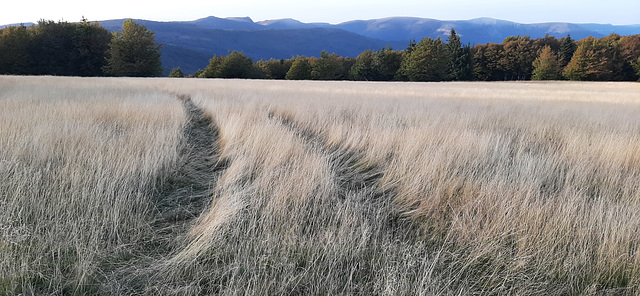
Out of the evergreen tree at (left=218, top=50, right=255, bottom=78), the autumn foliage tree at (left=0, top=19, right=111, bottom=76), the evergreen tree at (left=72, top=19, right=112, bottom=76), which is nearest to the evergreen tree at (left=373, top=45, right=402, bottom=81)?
the evergreen tree at (left=218, top=50, right=255, bottom=78)

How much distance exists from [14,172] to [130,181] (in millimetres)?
965

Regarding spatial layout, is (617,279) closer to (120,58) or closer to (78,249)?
(78,249)

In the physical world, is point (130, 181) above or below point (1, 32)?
below

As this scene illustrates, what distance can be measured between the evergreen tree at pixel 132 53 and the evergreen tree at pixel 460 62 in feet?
163

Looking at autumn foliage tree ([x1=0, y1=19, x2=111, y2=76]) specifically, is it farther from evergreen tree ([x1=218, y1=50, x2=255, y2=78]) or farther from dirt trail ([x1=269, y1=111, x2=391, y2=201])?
dirt trail ([x1=269, y1=111, x2=391, y2=201])

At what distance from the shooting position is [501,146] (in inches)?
183

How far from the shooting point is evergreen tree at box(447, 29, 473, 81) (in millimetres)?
56875

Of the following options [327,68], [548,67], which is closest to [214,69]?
[327,68]

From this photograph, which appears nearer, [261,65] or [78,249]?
[78,249]

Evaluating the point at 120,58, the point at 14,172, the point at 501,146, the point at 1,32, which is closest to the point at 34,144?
the point at 14,172

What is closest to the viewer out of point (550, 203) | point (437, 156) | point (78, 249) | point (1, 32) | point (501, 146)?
point (78, 249)

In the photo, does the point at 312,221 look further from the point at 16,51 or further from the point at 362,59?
the point at 362,59

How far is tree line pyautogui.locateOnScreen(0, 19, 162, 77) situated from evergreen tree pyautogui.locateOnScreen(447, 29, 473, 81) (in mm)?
49639

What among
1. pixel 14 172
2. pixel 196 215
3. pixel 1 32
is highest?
pixel 1 32
